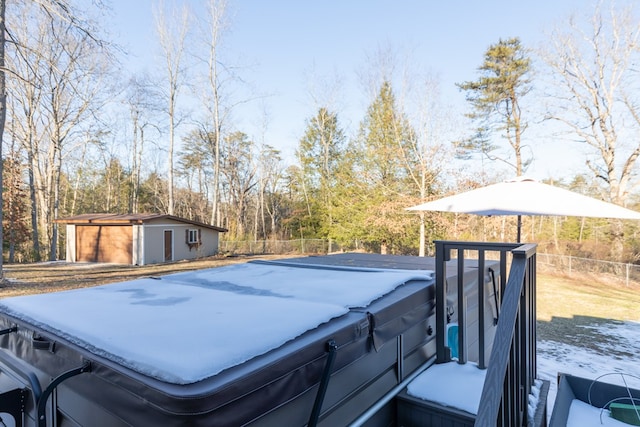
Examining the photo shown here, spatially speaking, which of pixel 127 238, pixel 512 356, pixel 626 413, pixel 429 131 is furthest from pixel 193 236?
pixel 512 356

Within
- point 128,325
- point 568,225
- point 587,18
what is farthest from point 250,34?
point 568,225

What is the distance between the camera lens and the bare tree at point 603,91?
469 inches

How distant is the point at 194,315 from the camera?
1581 mm

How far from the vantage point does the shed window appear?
1777 cm

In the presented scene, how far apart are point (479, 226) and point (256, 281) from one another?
543 inches

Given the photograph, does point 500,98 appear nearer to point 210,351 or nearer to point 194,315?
point 194,315

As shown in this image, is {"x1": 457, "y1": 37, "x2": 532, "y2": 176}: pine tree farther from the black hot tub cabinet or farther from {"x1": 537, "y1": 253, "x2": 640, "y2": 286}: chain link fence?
the black hot tub cabinet

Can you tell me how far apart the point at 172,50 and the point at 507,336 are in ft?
64.8

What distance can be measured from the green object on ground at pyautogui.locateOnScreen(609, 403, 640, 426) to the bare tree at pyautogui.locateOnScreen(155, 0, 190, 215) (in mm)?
17709

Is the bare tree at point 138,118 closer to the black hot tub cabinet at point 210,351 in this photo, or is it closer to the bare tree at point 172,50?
the bare tree at point 172,50

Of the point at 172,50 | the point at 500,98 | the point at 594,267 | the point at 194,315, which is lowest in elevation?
the point at 594,267

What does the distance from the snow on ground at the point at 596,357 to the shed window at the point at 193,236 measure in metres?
16.3

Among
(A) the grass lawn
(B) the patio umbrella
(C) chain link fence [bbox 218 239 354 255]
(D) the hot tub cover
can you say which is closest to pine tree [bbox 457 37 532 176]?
(A) the grass lawn

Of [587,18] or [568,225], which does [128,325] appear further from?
[568,225]
